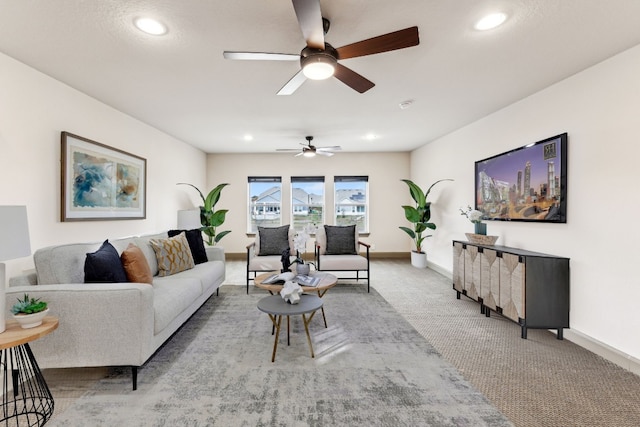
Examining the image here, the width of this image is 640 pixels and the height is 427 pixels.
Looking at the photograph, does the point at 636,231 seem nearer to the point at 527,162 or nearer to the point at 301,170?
the point at 527,162

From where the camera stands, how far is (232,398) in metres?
1.83

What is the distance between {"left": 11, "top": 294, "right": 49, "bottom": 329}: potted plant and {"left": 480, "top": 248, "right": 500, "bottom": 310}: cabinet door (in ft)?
12.6

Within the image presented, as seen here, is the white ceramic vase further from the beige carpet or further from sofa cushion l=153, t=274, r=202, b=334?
sofa cushion l=153, t=274, r=202, b=334

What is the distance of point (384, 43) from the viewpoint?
5.56ft

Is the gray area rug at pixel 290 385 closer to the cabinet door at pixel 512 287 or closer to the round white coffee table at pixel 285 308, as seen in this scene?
the round white coffee table at pixel 285 308

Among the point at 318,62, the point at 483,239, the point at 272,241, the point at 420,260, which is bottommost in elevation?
the point at 420,260

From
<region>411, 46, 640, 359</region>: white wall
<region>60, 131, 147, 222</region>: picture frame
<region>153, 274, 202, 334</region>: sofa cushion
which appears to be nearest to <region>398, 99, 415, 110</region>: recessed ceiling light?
<region>411, 46, 640, 359</region>: white wall

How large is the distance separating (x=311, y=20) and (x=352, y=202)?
5.34 meters

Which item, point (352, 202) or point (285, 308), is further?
point (352, 202)

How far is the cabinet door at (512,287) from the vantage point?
2.68 metres

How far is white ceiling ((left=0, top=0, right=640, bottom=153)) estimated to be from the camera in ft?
5.76

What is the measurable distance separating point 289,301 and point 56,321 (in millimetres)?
1563

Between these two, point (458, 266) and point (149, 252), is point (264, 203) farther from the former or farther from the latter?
point (458, 266)

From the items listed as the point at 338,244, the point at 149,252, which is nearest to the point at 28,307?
the point at 149,252
